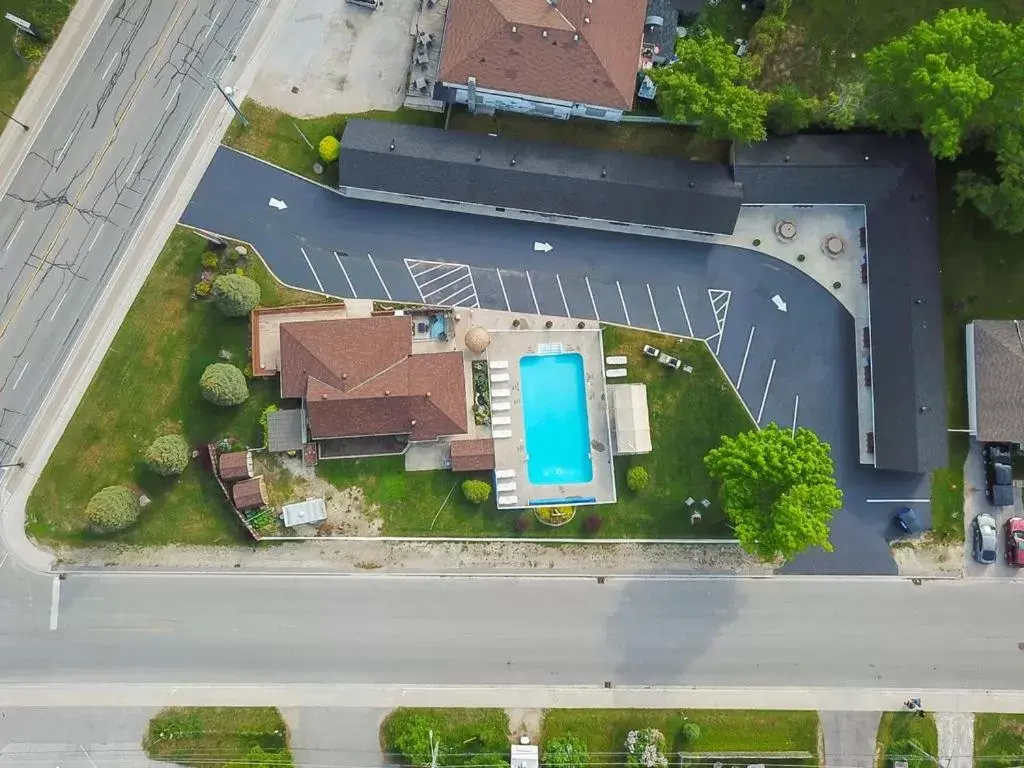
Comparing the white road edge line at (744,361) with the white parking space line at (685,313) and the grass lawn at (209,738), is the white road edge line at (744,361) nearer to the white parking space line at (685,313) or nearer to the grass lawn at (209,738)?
the white parking space line at (685,313)

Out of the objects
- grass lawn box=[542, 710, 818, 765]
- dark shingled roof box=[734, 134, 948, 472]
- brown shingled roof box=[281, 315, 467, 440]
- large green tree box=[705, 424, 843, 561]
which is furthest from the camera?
grass lawn box=[542, 710, 818, 765]

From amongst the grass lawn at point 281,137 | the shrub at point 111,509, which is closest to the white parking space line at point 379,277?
the grass lawn at point 281,137

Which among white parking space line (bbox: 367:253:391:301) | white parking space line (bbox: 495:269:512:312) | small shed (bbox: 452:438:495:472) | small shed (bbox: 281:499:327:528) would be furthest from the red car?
small shed (bbox: 281:499:327:528)

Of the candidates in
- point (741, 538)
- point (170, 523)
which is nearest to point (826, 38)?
point (741, 538)

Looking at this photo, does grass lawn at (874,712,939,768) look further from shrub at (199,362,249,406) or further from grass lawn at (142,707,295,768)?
shrub at (199,362,249,406)

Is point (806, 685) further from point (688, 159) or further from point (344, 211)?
point (344, 211)
